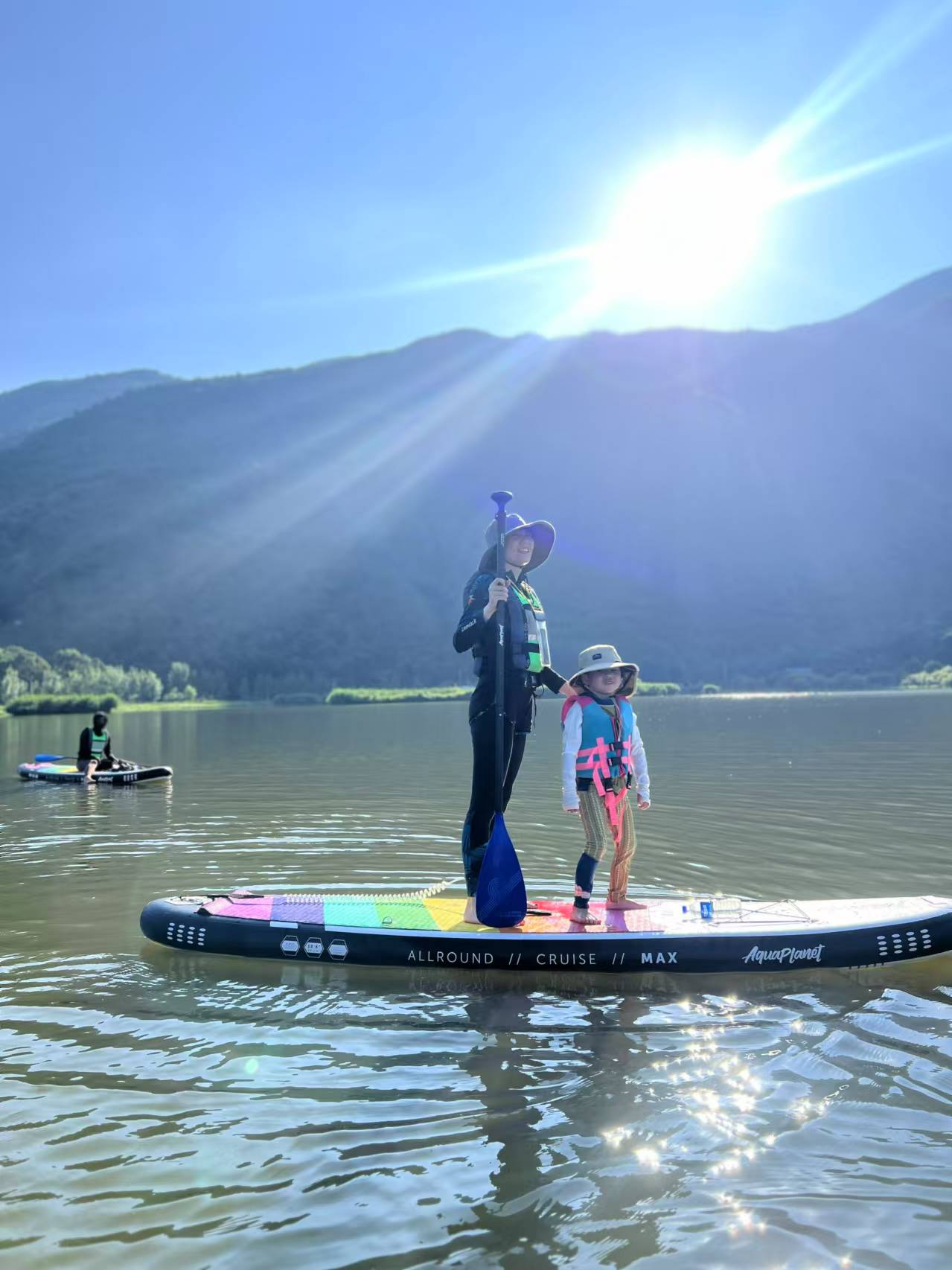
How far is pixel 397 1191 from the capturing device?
457 cm

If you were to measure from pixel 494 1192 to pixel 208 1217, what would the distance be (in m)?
1.41

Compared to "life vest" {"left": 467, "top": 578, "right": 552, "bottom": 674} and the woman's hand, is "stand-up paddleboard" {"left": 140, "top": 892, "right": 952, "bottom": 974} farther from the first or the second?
the woman's hand

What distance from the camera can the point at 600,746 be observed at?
8539 mm

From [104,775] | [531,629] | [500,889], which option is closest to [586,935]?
[500,889]

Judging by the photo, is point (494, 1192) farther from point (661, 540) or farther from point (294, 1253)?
point (661, 540)

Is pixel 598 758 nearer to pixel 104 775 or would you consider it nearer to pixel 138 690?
pixel 104 775

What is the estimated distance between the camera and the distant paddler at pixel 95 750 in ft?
82.0

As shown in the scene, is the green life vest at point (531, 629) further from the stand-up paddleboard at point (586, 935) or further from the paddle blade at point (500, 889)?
the stand-up paddleboard at point (586, 935)

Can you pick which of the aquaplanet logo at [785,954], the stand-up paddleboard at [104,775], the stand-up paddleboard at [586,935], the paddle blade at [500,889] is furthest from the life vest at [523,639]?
the stand-up paddleboard at [104,775]

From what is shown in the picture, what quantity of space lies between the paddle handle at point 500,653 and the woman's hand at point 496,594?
0.16 metres

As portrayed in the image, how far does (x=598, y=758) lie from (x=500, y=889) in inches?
60.4

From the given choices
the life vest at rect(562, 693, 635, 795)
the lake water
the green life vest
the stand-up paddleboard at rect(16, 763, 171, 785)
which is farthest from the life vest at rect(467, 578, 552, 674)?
the stand-up paddleboard at rect(16, 763, 171, 785)

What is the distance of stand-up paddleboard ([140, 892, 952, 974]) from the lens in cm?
770

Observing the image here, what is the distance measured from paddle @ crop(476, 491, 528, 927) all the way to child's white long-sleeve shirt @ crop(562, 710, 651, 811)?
62 cm
